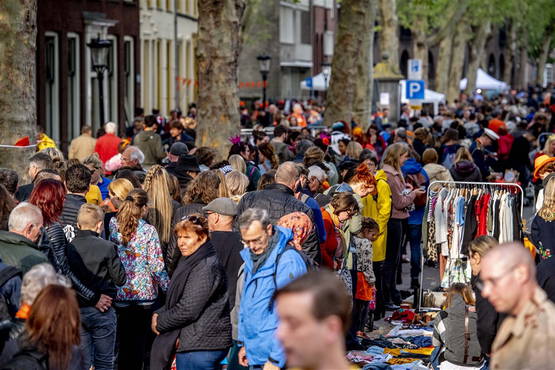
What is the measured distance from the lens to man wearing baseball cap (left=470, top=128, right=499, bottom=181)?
21438 mm

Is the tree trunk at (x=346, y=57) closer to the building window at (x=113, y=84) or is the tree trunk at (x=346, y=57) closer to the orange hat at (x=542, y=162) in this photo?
the building window at (x=113, y=84)

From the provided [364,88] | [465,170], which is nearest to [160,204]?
[465,170]

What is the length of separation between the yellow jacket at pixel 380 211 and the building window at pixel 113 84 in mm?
22718

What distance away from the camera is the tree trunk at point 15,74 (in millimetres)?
15930

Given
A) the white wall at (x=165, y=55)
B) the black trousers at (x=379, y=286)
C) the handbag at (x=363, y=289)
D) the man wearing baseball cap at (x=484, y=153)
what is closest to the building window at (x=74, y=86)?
the white wall at (x=165, y=55)

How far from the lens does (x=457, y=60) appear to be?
70.3m

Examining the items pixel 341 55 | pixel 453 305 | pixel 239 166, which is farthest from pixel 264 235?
pixel 341 55

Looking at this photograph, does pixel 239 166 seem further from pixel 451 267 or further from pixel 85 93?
pixel 85 93

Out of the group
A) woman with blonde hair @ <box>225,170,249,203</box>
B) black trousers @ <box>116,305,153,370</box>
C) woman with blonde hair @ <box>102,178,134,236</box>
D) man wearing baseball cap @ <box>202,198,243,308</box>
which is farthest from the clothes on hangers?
man wearing baseball cap @ <box>202,198,243,308</box>

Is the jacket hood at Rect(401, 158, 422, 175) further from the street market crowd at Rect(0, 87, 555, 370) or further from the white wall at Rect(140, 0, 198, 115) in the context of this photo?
the white wall at Rect(140, 0, 198, 115)

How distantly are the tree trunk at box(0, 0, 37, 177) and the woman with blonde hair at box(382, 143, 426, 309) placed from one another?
4395mm

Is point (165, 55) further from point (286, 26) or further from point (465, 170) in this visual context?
point (465, 170)

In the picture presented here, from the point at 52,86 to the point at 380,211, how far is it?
1875 centimetres

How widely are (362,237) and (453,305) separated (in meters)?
3.22
